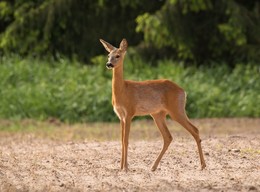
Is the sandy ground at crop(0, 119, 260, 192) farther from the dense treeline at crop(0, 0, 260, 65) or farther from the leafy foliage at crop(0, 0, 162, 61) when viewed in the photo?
the leafy foliage at crop(0, 0, 162, 61)

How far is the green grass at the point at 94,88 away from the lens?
18281mm

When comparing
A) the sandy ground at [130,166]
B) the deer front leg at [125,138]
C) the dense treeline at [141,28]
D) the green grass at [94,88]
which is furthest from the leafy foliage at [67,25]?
the deer front leg at [125,138]

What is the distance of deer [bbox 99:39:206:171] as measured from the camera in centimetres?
979

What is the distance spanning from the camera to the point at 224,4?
69.7 feet

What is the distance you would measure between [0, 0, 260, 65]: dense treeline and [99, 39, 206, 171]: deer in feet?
34.1

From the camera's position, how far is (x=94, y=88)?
63.2ft

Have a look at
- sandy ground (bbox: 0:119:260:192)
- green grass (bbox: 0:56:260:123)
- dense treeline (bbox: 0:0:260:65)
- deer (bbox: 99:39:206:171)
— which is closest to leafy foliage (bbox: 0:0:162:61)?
dense treeline (bbox: 0:0:260:65)

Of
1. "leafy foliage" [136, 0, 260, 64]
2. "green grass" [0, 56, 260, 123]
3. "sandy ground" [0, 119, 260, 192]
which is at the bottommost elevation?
"green grass" [0, 56, 260, 123]

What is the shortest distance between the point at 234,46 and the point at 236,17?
1484 millimetres

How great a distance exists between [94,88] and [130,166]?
9.08 m

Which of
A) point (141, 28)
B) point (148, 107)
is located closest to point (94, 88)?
point (141, 28)

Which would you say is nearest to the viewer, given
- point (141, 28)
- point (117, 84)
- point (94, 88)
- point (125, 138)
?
point (125, 138)

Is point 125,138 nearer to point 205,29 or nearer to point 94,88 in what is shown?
point 94,88

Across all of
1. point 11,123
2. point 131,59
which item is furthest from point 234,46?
point 11,123
